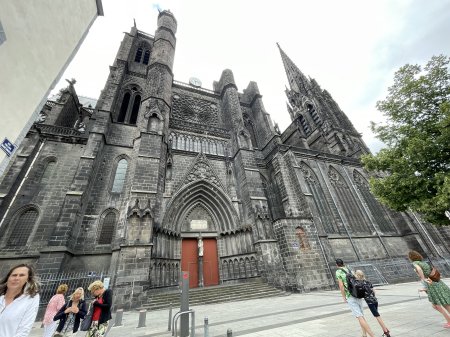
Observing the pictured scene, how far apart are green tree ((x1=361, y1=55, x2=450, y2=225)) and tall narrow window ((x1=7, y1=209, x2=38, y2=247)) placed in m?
17.9

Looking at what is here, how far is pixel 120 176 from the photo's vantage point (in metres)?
12.9

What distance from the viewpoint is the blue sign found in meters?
3.56

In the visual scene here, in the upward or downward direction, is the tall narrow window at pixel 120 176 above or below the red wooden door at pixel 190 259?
above

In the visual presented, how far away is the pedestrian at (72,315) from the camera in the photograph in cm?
340

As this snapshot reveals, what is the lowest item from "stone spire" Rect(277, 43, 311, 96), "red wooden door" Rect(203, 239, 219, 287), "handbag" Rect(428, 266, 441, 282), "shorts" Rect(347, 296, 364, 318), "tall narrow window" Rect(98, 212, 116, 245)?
"shorts" Rect(347, 296, 364, 318)

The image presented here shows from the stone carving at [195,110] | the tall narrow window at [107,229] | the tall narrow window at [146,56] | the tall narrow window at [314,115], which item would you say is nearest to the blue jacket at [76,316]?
the tall narrow window at [107,229]

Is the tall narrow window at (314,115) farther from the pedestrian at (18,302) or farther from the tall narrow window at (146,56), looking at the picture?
the pedestrian at (18,302)

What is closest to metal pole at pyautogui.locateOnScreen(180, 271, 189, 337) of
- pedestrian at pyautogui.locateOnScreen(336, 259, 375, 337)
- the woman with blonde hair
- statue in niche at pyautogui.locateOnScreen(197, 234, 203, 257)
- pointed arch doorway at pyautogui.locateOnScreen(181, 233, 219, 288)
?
the woman with blonde hair

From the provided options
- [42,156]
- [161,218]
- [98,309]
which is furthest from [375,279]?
[42,156]

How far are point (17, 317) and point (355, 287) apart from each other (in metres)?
4.68

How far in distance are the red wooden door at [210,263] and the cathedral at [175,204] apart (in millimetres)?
62

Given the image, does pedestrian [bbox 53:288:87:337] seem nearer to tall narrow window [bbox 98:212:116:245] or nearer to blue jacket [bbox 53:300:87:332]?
blue jacket [bbox 53:300:87:332]

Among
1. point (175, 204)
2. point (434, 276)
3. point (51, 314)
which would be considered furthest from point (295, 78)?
point (51, 314)

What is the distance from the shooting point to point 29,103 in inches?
161
